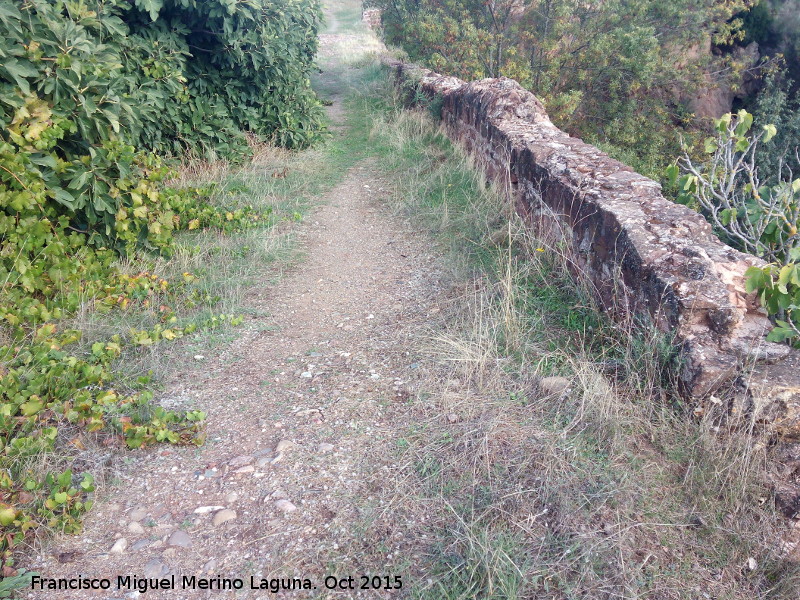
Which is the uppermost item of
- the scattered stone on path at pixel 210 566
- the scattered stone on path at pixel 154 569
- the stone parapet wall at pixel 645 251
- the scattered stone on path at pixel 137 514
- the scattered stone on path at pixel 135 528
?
the stone parapet wall at pixel 645 251

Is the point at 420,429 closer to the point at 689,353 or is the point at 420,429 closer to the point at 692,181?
the point at 689,353

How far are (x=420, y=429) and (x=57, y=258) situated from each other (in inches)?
110

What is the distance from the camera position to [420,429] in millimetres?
3080

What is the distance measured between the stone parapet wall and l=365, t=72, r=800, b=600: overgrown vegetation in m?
0.18

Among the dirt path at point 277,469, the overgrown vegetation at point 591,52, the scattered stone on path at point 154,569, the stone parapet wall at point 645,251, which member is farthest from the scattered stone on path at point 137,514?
the overgrown vegetation at point 591,52

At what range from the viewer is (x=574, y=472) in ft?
8.89

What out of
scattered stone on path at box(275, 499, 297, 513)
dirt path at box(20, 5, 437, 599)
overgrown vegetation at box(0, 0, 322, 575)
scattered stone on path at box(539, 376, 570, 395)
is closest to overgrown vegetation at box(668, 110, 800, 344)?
scattered stone on path at box(539, 376, 570, 395)

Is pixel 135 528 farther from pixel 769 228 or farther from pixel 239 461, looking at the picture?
pixel 769 228

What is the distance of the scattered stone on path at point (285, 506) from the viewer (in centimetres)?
262

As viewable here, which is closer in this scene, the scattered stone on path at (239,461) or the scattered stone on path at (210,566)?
the scattered stone on path at (210,566)

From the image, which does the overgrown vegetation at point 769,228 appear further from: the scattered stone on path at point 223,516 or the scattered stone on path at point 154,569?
the scattered stone on path at point 154,569

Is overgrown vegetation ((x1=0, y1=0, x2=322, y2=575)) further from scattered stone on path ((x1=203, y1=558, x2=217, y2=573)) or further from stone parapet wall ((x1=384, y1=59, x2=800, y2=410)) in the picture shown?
stone parapet wall ((x1=384, y1=59, x2=800, y2=410))

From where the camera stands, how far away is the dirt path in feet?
7.80

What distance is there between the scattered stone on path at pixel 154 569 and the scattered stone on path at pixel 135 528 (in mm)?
178
